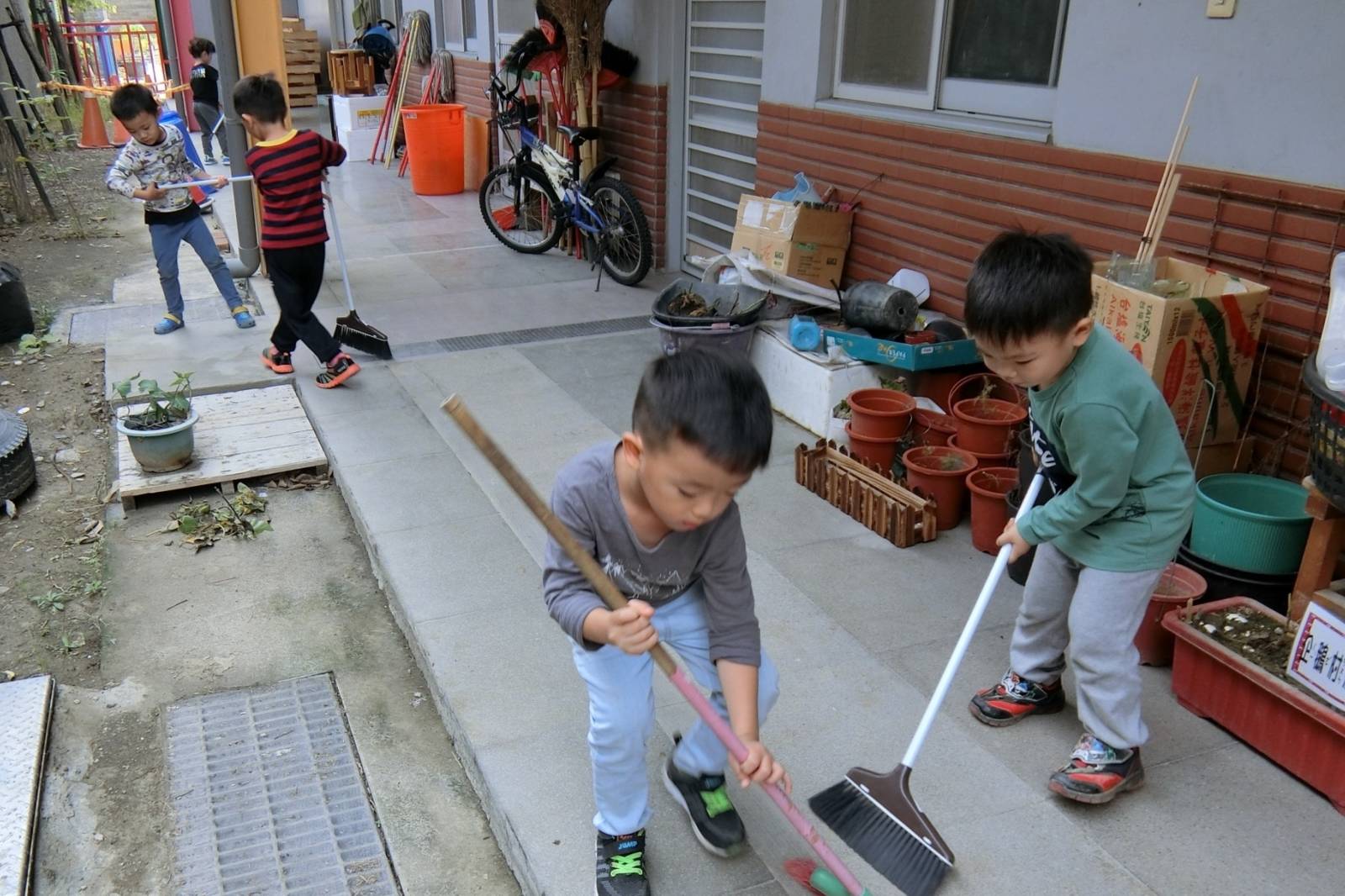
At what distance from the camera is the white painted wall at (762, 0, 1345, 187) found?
10.6 ft

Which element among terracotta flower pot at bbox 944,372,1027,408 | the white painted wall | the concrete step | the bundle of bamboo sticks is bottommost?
the concrete step

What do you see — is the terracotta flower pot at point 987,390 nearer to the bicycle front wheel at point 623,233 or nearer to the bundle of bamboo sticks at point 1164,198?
the bundle of bamboo sticks at point 1164,198

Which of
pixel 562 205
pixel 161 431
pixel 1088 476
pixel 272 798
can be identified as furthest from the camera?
pixel 562 205

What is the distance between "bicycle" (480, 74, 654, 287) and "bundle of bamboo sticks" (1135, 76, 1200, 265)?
4.44 metres

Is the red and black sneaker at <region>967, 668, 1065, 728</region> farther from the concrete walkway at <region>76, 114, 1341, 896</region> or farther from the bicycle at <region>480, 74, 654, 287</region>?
the bicycle at <region>480, 74, 654, 287</region>

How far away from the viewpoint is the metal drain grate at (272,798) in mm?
2660

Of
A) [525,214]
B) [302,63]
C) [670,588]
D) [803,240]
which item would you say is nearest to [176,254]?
[525,214]

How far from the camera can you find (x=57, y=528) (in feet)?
15.3

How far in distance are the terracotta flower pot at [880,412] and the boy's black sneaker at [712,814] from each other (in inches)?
89.0

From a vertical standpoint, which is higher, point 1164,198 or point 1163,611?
point 1164,198

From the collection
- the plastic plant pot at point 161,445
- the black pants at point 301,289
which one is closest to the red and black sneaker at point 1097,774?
the plastic plant pot at point 161,445

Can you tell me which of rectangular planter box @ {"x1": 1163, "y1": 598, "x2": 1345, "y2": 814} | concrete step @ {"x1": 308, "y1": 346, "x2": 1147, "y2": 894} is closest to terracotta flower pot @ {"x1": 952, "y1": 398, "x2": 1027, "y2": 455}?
concrete step @ {"x1": 308, "y1": 346, "x2": 1147, "y2": 894}

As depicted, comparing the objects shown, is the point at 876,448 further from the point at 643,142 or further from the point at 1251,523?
the point at 643,142

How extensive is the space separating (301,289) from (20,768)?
3295 millimetres
